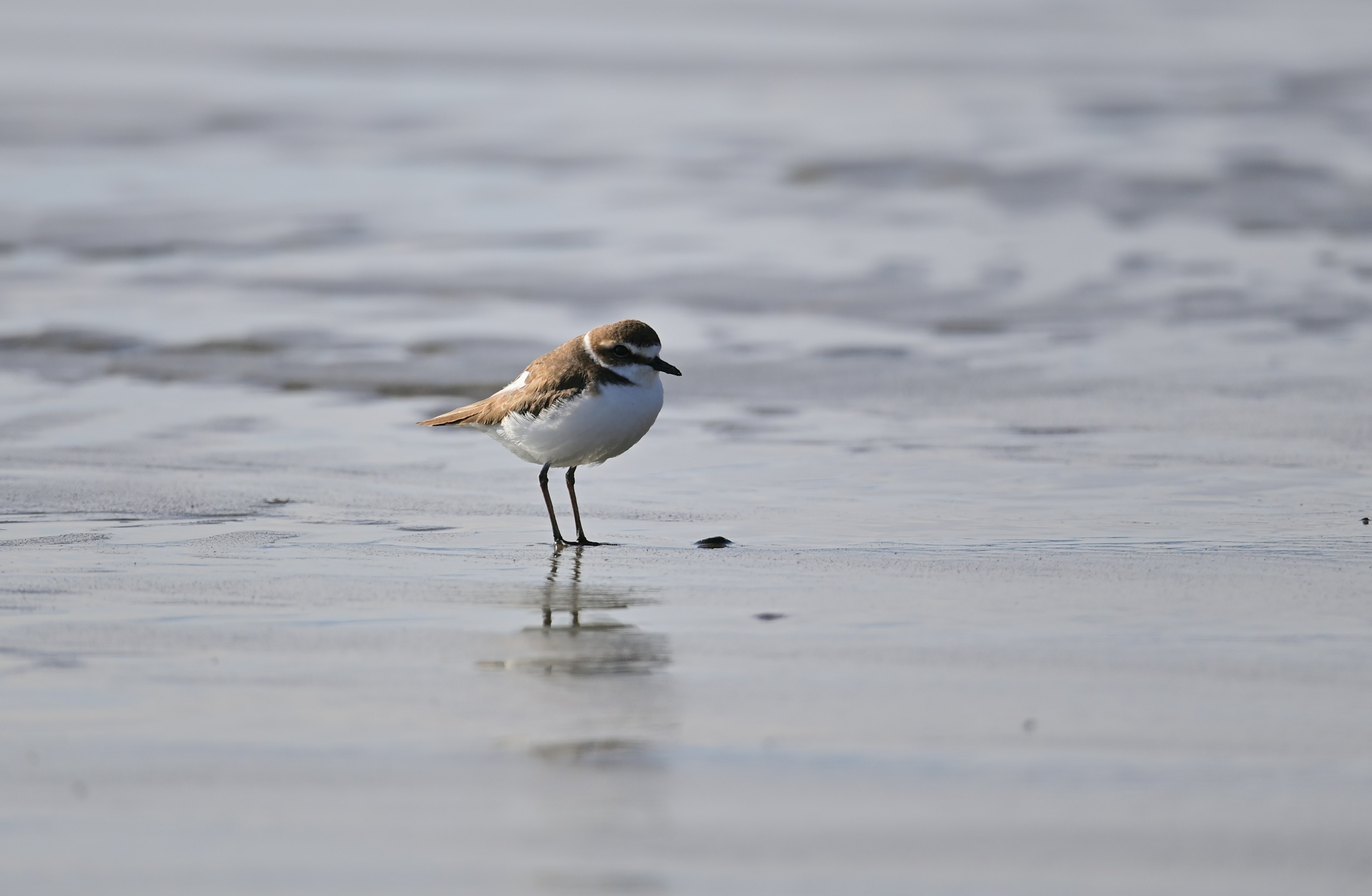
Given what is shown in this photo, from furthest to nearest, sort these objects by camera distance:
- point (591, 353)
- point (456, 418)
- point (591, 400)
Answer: point (456, 418) < point (591, 353) < point (591, 400)

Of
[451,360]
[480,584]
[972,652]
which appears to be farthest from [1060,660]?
[451,360]

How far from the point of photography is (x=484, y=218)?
13938 millimetres

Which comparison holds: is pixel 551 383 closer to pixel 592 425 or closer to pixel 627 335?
pixel 592 425

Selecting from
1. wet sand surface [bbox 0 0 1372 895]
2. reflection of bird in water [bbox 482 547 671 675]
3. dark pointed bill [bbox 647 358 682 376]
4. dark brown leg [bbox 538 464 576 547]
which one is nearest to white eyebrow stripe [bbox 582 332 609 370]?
dark pointed bill [bbox 647 358 682 376]

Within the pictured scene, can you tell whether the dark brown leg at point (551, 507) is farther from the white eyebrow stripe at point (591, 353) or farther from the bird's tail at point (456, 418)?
the white eyebrow stripe at point (591, 353)

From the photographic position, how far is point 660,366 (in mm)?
6266

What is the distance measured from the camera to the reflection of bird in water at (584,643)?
4.32 metres

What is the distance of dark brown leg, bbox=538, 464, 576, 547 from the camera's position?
601 centimetres

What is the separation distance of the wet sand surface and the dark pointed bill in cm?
54

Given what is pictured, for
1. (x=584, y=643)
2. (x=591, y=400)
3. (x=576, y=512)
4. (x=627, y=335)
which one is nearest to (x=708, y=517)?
(x=576, y=512)

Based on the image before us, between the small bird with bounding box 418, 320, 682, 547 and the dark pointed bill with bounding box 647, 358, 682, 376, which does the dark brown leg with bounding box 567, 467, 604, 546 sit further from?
the dark pointed bill with bounding box 647, 358, 682, 376

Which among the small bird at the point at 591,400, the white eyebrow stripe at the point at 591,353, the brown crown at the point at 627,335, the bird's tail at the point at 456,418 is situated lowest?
the bird's tail at the point at 456,418

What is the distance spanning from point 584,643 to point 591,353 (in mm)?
1866

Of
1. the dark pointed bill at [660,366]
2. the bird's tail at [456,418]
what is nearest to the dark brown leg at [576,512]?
Result: the bird's tail at [456,418]
